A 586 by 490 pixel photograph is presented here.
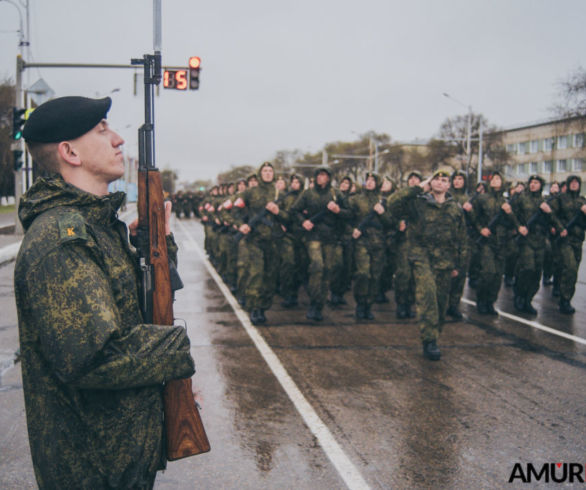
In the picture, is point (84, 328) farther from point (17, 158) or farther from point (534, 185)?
point (17, 158)

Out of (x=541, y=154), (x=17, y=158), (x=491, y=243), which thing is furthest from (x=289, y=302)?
(x=541, y=154)

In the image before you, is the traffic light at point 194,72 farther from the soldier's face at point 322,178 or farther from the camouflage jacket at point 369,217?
the soldier's face at point 322,178

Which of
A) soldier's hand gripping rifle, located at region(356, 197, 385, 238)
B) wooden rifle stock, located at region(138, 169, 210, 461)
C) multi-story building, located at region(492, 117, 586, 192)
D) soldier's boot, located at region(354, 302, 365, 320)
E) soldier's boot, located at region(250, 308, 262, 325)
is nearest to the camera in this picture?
wooden rifle stock, located at region(138, 169, 210, 461)

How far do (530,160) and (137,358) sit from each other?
88673 mm

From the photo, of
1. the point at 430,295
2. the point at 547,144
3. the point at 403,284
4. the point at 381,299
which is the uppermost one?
the point at 547,144

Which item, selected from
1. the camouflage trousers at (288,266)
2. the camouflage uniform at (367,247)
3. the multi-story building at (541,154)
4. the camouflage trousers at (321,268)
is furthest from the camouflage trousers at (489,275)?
the multi-story building at (541,154)

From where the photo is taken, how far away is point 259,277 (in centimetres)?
816

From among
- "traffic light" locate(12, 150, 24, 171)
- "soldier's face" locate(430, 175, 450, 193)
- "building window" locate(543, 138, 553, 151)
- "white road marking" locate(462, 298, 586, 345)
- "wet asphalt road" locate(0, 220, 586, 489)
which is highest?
"building window" locate(543, 138, 553, 151)

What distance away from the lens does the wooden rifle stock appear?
199 cm

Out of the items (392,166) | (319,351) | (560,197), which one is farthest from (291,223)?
(392,166)

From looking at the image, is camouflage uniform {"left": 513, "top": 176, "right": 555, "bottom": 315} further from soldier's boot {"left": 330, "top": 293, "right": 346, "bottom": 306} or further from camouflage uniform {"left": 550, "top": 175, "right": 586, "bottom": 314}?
soldier's boot {"left": 330, "top": 293, "right": 346, "bottom": 306}

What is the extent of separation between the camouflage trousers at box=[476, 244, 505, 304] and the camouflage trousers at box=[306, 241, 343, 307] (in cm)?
210

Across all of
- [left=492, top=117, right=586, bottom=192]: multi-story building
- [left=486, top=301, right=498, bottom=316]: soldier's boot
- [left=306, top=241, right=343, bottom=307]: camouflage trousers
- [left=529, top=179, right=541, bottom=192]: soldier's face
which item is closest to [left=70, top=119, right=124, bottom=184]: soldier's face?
[left=306, top=241, right=343, bottom=307]: camouflage trousers

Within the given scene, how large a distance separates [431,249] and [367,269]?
204 centimetres
